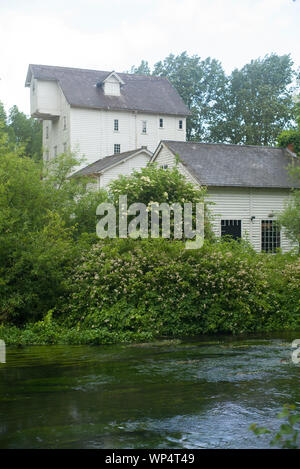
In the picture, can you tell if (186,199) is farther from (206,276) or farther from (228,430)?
(228,430)

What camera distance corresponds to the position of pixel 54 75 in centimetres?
4534

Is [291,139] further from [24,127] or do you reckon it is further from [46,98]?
[24,127]

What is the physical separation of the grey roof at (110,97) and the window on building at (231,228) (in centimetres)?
1956

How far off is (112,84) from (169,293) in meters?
33.6

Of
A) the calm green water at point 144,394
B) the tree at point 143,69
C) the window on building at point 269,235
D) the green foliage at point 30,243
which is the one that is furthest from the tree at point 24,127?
the calm green water at point 144,394

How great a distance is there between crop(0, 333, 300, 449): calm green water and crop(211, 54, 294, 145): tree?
49915mm

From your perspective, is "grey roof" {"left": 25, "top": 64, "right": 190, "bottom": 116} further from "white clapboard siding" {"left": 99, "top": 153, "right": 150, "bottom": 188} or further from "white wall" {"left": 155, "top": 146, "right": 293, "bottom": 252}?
"white wall" {"left": 155, "top": 146, "right": 293, "bottom": 252}

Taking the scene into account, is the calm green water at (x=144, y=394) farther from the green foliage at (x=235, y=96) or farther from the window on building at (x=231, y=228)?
the green foliage at (x=235, y=96)

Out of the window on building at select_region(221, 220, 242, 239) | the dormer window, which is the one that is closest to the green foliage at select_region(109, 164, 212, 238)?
the window on building at select_region(221, 220, 242, 239)

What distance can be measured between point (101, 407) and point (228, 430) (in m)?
1.92

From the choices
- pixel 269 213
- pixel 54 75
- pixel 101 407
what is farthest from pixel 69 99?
pixel 101 407

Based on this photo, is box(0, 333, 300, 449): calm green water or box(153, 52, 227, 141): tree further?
box(153, 52, 227, 141): tree

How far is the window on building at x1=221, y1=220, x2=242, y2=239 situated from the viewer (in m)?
27.7

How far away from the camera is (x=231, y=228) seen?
91.5 feet
